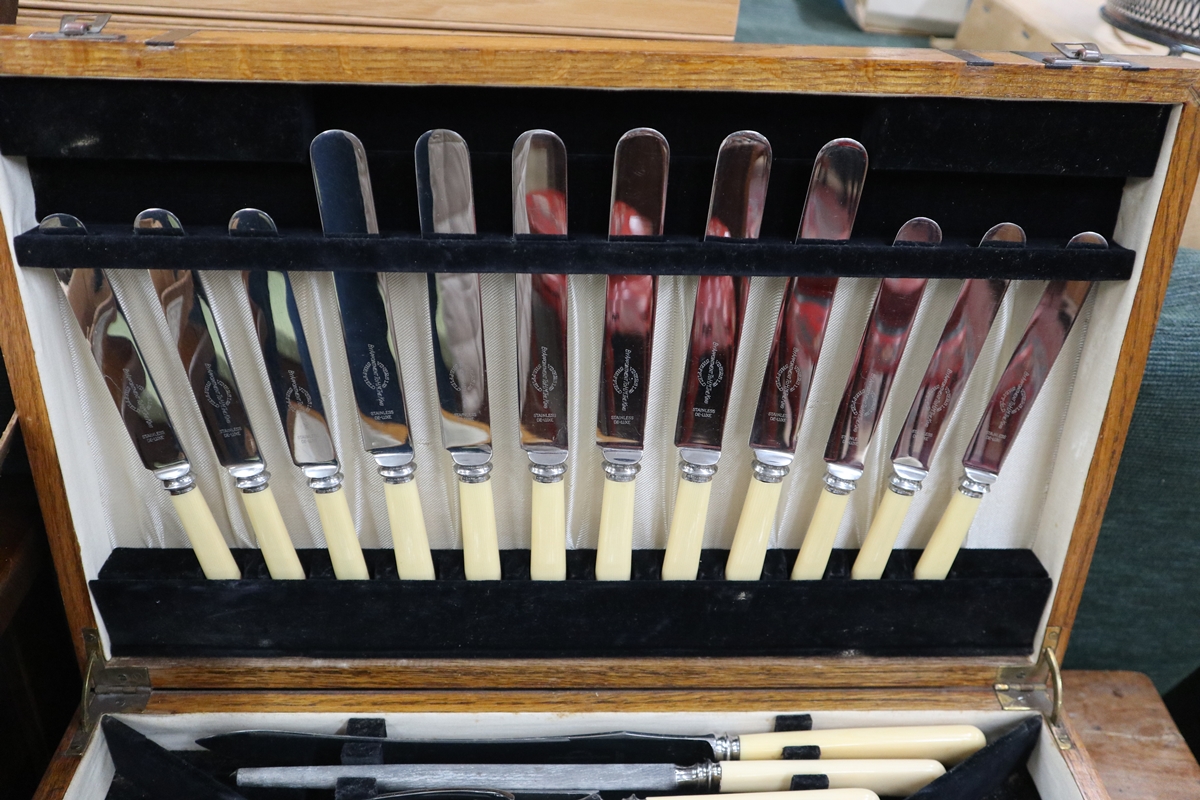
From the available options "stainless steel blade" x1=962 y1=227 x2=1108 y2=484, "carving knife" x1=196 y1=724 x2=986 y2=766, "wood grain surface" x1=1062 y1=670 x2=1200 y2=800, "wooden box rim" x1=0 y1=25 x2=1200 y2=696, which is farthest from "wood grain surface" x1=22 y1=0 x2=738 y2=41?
"wood grain surface" x1=1062 y1=670 x2=1200 y2=800

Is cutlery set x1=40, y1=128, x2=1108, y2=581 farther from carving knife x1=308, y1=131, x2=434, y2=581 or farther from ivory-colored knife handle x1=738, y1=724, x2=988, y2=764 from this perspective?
ivory-colored knife handle x1=738, y1=724, x2=988, y2=764

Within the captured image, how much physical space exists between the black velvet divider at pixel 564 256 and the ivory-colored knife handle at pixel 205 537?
0.18 metres

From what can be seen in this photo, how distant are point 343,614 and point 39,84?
1.31 feet

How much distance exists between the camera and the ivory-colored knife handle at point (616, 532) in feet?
2.09

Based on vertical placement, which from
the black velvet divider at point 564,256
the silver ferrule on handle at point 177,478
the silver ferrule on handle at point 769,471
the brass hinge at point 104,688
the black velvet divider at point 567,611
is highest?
the black velvet divider at point 564,256

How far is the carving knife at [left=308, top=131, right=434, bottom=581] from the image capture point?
518 millimetres

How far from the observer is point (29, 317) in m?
0.55

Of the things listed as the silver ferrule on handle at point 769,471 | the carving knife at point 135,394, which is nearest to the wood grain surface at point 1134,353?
the silver ferrule on handle at point 769,471

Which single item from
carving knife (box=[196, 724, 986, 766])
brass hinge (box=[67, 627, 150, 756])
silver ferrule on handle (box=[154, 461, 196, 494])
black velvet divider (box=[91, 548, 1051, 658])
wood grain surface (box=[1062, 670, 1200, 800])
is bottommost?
wood grain surface (box=[1062, 670, 1200, 800])

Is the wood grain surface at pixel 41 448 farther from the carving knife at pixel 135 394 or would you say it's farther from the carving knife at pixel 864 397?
A: the carving knife at pixel 864 397

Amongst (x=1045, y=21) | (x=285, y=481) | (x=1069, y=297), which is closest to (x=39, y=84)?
(x=285, y=481)

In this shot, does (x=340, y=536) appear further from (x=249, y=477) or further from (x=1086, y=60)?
(x=1086, y=60)

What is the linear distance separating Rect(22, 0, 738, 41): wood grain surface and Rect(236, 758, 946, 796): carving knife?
53cm

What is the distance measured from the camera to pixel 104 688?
0.67m
